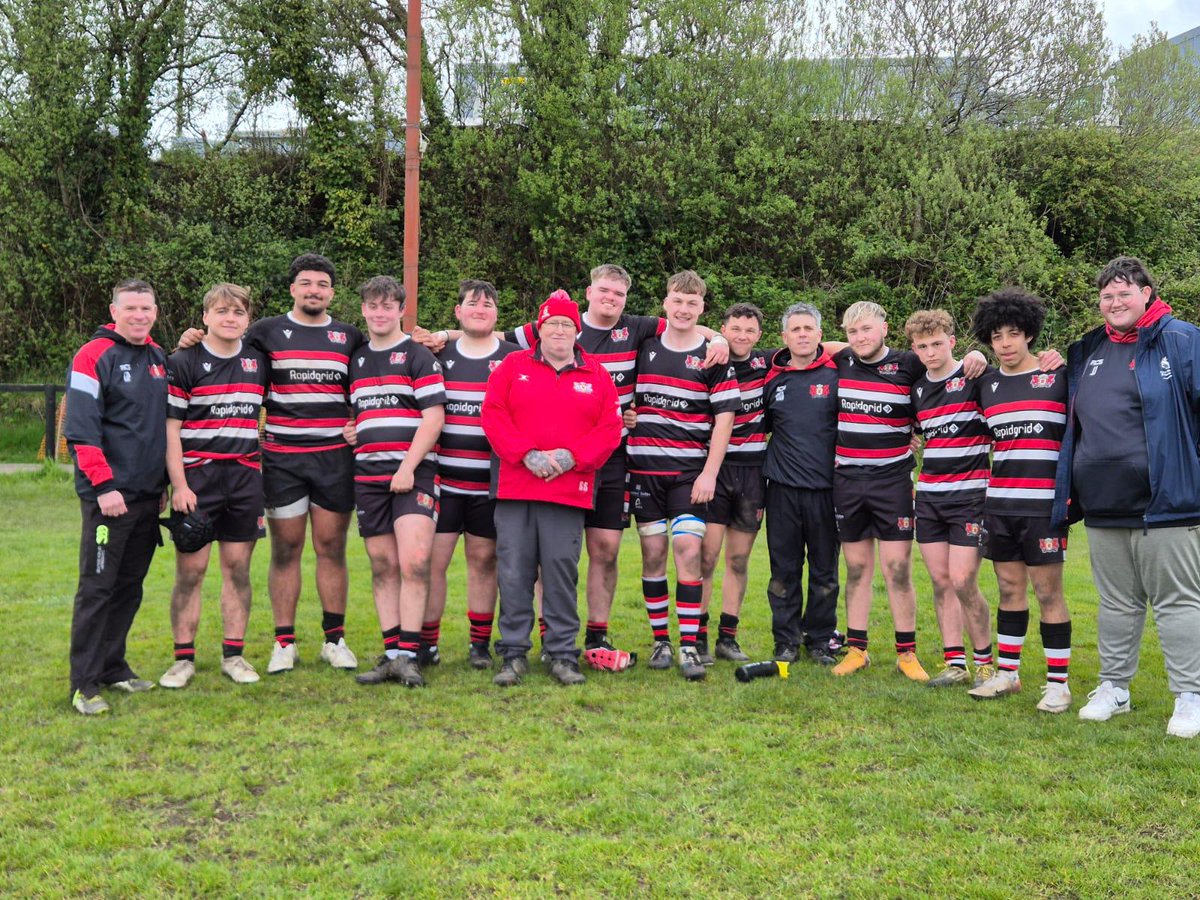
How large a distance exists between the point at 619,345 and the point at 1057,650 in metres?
2.88

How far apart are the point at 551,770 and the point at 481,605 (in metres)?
1.87

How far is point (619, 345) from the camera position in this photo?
593cm

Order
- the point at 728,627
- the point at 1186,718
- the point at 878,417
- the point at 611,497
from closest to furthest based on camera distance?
1. the point at 1186,718
2. the point at 878,417
3. the point at 611,497
4. the point at 728,627

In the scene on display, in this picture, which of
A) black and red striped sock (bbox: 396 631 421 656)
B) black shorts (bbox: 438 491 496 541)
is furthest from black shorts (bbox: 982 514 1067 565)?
black and red striped sock (bbox: 396 631 421 656)

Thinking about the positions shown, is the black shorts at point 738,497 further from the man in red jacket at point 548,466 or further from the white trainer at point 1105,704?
the white trainer at point 1105,704

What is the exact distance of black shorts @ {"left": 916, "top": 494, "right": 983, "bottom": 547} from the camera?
530 cm

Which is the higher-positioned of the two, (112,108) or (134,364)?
(112,108)

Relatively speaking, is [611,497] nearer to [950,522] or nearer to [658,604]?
[658,604]

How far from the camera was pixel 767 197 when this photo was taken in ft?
66.3

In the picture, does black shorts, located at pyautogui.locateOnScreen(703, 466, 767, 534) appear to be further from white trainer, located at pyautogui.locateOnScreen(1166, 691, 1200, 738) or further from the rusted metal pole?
the rusted metal pole

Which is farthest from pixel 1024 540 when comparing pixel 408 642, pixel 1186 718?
pixel 408 642

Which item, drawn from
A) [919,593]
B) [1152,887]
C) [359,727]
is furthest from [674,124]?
[1152,887]

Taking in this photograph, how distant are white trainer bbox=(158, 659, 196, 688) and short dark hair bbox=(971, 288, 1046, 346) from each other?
180 inches

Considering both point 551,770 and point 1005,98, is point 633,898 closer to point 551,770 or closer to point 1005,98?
point 551,770
